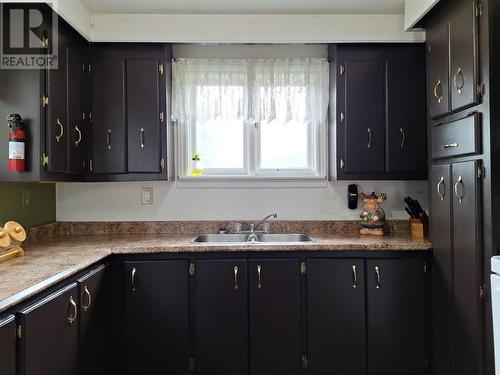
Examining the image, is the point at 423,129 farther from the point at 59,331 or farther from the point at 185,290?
the point at 59,331

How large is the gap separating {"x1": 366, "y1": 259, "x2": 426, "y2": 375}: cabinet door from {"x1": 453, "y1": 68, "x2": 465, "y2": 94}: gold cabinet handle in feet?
3.41

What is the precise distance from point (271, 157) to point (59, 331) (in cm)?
184

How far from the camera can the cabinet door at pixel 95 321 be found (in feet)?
6.01

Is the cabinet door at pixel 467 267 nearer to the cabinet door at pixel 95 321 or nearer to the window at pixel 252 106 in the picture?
the window at pixel 252 106

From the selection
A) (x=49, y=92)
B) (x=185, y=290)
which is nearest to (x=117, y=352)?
(x=185, y=290)

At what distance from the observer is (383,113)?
253 cm

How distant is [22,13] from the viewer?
1.96 metres

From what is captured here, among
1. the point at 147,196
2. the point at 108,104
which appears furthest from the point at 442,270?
the point at 108,104

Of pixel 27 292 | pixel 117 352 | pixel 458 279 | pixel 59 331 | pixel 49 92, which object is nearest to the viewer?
pixel 27 292

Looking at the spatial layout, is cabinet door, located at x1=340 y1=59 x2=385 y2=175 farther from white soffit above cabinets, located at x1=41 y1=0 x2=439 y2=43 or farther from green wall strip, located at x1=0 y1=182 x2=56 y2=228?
green wall strip, located at x1=0 y1=182 x2=56 y2=228

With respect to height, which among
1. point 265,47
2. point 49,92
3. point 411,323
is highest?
point 265,47

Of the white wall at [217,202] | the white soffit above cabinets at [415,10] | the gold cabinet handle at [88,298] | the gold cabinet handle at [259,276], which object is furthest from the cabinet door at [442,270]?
the gold cabinet handle at [88,298]

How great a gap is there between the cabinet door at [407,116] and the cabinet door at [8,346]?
7.59 feet

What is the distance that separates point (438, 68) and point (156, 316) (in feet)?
7.34
